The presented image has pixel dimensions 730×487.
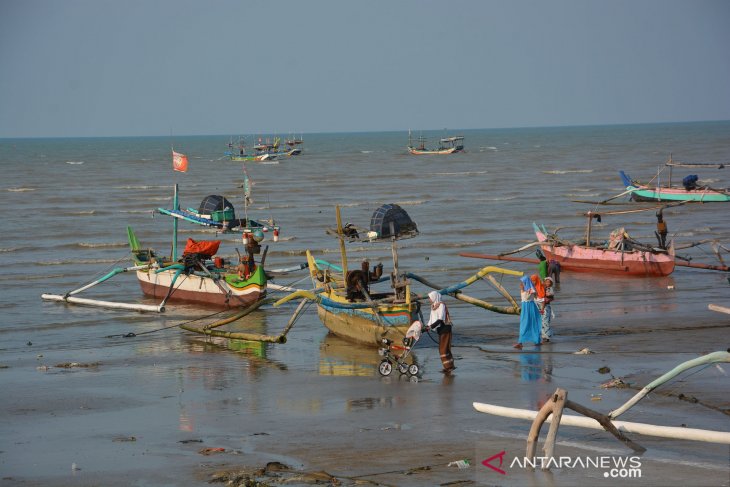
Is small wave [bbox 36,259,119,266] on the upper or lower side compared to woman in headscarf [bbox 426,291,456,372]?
lower

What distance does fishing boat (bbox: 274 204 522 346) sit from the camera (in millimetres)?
18484

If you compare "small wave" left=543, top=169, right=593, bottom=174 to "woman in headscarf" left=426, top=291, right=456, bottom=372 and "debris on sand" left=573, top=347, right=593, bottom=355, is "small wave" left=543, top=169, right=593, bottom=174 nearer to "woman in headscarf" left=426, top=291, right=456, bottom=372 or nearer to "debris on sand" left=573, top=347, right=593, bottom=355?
"debris on sand" left=573, top=347, right=593, bottom=355

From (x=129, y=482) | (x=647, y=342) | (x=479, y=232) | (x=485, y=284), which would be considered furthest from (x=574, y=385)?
(x=479, y=232)

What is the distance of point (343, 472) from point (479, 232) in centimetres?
2956

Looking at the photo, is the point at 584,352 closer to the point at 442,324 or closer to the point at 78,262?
the point at 442,324

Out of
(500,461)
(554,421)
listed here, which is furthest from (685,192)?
(554,421)

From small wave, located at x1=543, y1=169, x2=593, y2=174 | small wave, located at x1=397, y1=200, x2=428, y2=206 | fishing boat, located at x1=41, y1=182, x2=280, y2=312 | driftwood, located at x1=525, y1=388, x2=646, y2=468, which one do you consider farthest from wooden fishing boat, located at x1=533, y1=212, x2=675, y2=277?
small wave, located at x1=543, y1=169, x2=593, y2=174

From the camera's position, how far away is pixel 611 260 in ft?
92.9

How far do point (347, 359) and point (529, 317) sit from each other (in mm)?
3337

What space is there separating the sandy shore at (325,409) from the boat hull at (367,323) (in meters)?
0.31

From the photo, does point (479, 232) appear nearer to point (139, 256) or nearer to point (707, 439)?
point (139, 256)

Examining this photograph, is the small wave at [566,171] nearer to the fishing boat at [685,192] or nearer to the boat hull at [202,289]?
the fishing boat at [685,192]

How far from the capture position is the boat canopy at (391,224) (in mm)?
19578

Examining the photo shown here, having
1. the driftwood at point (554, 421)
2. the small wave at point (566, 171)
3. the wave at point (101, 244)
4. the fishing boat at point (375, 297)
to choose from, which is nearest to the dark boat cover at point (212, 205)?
the fishing boat at point (375, 297)
